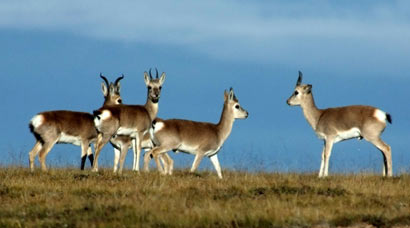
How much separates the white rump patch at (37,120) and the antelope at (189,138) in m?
2.78

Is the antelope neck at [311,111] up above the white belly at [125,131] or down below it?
above

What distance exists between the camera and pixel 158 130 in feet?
59.4

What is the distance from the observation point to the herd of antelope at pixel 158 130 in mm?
18250

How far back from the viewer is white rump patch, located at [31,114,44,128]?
1858cm

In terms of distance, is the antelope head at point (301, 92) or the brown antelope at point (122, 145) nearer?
the brown antelope at point (122, 145)

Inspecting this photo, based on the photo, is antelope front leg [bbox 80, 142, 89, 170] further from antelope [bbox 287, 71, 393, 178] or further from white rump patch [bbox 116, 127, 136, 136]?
antelope [bbox 287, 71, 393, 178]

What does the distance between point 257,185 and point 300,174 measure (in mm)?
5197

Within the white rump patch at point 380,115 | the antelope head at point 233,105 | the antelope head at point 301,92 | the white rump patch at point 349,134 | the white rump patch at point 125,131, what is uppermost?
the antelope head at point 301,92

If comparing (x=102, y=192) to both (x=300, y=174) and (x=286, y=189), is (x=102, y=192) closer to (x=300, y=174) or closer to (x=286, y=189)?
(x=286, y=189)

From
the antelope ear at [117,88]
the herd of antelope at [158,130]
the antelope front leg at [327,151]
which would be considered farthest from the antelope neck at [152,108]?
the antelope front leg at [327,151]

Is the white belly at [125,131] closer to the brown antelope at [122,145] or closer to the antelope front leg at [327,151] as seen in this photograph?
the brown antelope at [122,145]

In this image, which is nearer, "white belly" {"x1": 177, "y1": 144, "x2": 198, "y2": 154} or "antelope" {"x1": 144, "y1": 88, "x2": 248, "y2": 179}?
"antelope" {"x1": 144, "y1": 88, "x2": 248, "y2": 179}

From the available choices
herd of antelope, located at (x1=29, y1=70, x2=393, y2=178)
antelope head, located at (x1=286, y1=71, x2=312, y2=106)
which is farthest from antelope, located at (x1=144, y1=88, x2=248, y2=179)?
antelope head, located at (x1=286, y1=71, x2=312, y2=106)

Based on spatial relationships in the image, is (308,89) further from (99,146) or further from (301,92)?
(99,146)
